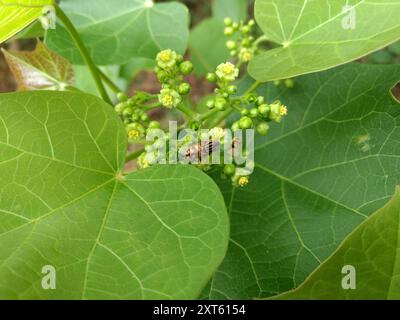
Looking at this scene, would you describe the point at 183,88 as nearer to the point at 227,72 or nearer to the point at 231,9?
the point at 227,72

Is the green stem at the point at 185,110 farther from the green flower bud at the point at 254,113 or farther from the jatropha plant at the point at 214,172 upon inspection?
the green flower bud at the point at 254,113

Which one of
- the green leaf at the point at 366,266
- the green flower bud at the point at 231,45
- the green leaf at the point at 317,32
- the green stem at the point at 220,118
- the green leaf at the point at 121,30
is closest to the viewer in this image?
the green leaf at the point at 366,266

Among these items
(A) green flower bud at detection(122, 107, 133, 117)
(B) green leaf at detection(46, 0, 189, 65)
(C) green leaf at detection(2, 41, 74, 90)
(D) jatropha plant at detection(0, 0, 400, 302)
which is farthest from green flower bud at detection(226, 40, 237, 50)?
(C) green leaf at detection(2, 41, 74, 90)

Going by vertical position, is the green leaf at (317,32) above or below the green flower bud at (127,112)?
above

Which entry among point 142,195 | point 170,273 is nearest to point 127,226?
point 142,195

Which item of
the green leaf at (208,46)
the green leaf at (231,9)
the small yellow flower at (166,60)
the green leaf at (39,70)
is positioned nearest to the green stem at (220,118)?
the small yellow flower at (166,60)
